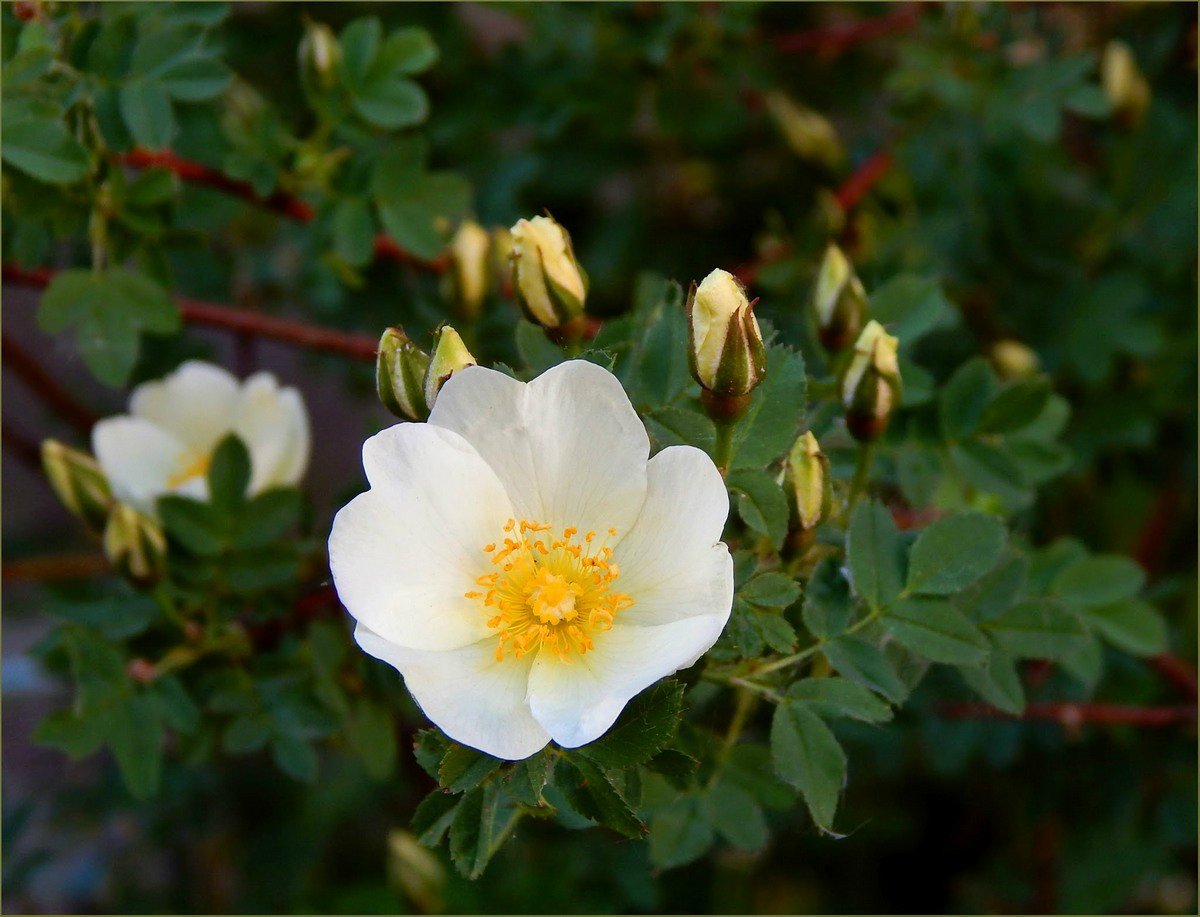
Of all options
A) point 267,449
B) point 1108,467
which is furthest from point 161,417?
point 1108,467

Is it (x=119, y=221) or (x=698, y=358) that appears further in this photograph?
(x=119, y=221)

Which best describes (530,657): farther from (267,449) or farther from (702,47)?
(702,47)

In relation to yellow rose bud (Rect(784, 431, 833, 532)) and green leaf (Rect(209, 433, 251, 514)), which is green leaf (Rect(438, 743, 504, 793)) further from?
green leaf (Rect(209, 433, 251, 514))

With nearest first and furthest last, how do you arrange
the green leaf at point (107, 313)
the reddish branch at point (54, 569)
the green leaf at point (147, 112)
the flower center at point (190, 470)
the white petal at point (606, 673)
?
1. the white petal at point (606, 673)
2. the green leaf at point (147, 112)
3. the green leaf at point (107, 313)
4. the flower center at point (190, 470)
5. the reddish branch at point (54, 569)

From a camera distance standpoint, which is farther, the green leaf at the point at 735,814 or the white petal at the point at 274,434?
the white petal at the point at 274,434

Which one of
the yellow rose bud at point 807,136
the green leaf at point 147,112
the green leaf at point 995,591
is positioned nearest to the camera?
the green leaf at point 995,591

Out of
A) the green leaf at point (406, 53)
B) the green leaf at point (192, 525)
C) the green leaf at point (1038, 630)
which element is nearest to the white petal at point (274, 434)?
the green leaf at point (192, 525)

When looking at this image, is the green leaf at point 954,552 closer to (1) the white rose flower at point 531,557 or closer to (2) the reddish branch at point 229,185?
(1) the white rose flower at point 531,557

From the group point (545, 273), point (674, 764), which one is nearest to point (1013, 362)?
point (545, 273)
